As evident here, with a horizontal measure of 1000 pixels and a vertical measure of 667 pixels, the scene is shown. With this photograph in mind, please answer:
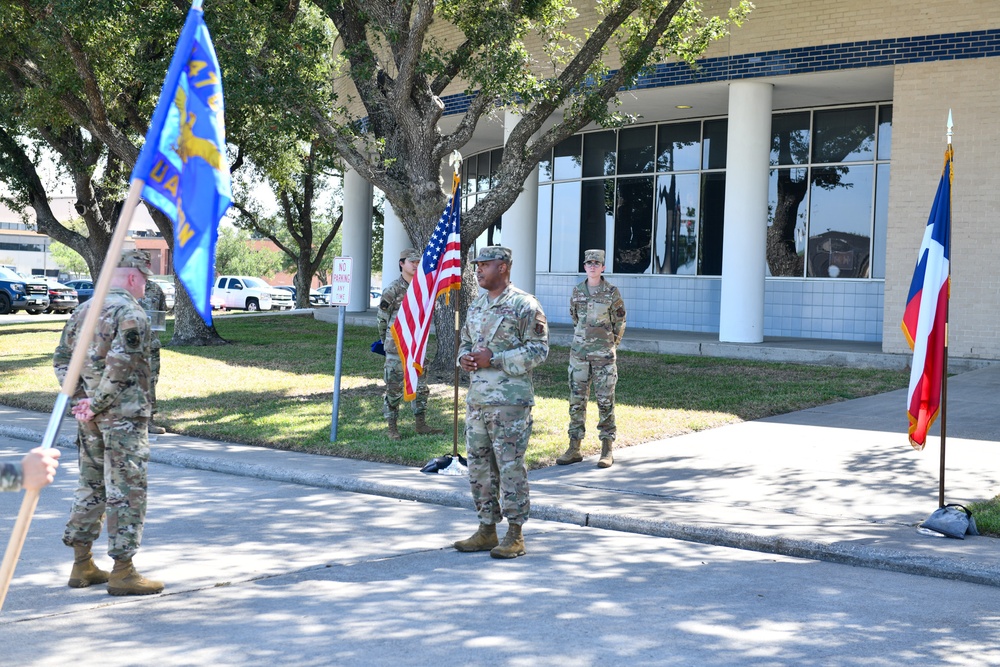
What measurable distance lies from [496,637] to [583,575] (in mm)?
1467

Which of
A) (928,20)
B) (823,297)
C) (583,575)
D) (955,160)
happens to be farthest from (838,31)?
(583,575)

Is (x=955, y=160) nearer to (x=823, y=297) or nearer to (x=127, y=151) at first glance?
(x=823, y=297)

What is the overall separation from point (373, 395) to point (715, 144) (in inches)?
483

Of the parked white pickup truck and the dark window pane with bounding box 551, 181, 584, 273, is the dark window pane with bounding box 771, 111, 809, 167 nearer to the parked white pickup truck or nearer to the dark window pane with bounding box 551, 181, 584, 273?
the dark window pane with bounding box 551, 181, 584, 273

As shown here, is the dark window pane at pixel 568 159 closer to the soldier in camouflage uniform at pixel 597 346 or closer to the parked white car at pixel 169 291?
the soldier in camouflage uniform at pixel 597 346

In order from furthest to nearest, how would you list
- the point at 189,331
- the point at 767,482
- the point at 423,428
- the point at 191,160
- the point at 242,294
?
the point at 242,294, the point at 189,331, the point at 423,428, the point at 767,482, the point at 191,160

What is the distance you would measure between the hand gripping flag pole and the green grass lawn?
19.7 ft

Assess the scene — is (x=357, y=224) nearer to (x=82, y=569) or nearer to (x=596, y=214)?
(x=596, y=214)

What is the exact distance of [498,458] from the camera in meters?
7.03

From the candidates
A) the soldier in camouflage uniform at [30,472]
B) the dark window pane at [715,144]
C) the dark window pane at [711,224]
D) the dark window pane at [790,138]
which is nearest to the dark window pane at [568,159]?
the dark window pane at [715,144]

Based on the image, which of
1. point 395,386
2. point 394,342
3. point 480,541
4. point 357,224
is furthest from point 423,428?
point 357,224

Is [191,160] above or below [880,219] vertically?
below

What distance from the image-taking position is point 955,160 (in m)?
17.9

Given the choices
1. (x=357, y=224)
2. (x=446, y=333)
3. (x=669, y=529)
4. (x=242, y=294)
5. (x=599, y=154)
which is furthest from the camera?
(x=242, y=294)
